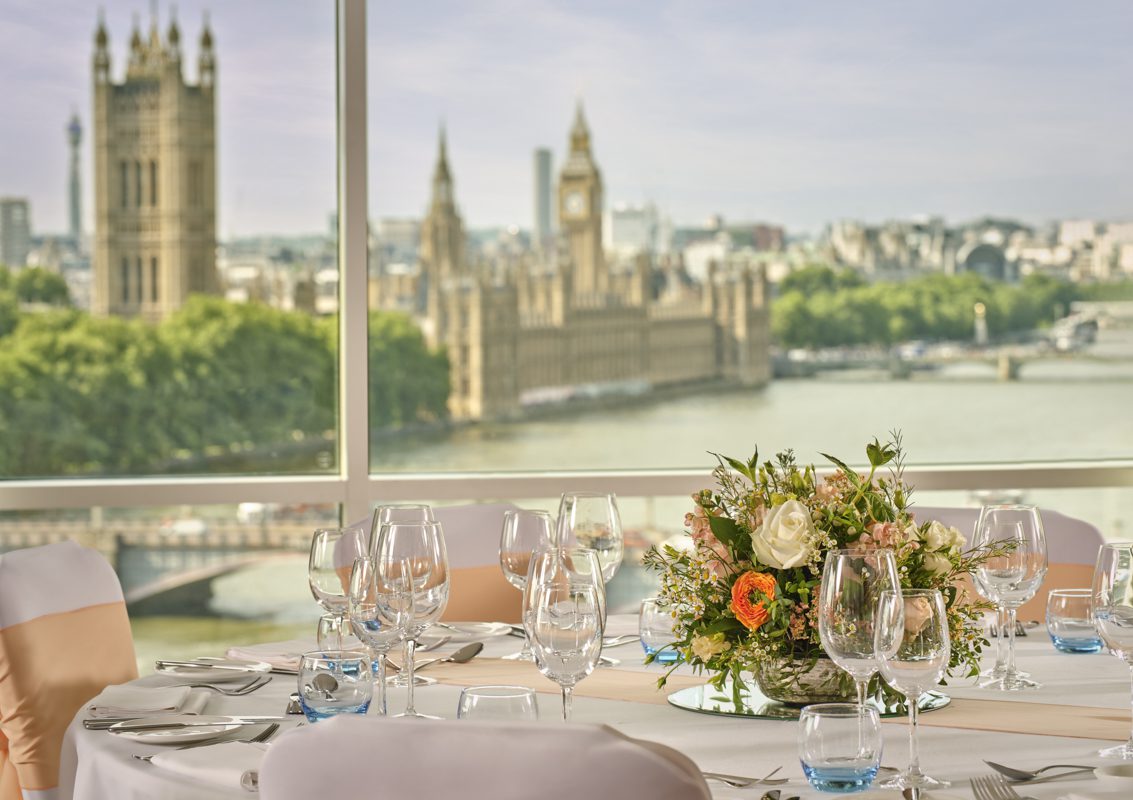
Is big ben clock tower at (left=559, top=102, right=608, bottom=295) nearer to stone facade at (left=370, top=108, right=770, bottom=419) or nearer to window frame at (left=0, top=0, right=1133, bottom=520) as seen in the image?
stone facade at (left=370, top=108, right=770, bottom=419)

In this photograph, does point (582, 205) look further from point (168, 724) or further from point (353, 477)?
point (168, 724)

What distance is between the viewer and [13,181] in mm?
6051

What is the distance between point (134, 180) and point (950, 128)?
15.4ft

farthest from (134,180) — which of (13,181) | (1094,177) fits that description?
(1094,177)

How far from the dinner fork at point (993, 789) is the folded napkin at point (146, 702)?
94cm

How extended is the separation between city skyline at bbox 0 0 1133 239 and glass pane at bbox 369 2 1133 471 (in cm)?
2

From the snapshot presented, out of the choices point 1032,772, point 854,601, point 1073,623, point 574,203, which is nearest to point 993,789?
point 1032,772

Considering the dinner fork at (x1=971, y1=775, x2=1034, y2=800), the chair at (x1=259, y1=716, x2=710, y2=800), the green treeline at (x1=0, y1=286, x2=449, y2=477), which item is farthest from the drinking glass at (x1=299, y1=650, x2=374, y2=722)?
the green treeline at (x1=0, y1=286, x2=449, y2=477)

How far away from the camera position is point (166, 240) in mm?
7109

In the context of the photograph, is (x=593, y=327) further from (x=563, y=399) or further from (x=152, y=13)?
(x=152, y=13)

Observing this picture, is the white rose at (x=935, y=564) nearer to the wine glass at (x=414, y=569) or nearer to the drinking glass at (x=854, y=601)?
the drinking glass at (x=854, y=601)

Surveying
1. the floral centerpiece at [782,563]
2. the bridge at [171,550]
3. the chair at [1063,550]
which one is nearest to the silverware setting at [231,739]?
the floral centerpiece at [782,563]

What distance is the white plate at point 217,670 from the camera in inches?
70.1

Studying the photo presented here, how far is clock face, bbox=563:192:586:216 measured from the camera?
23.4ft
